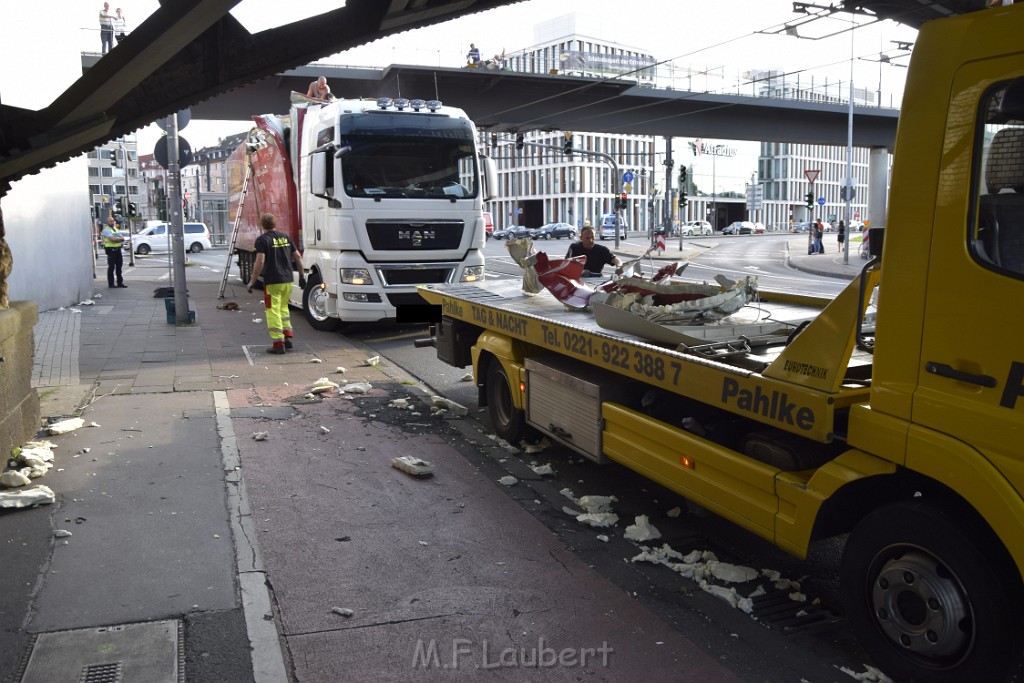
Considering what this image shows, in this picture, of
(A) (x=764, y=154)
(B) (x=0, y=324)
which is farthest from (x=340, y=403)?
(A) (x=764, y=154)

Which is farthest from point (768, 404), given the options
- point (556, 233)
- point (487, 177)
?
point (556, 233)

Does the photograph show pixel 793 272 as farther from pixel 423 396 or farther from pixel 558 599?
pixel 558 599

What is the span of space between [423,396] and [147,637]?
17.9 feet

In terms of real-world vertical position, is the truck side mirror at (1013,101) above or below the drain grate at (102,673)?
above

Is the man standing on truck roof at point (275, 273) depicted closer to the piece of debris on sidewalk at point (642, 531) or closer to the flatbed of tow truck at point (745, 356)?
the flatbed of tow truck at point (745, 356)

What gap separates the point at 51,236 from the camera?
16859mm

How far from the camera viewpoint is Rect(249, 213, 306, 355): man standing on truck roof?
11508 millimetres

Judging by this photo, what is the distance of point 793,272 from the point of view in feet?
115

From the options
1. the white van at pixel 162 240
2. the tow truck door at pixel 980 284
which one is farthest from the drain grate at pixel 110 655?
Result: the white van at pixel 162 240

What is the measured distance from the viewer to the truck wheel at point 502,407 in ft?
23.6

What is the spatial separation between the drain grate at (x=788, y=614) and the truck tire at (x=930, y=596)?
1.48 ft

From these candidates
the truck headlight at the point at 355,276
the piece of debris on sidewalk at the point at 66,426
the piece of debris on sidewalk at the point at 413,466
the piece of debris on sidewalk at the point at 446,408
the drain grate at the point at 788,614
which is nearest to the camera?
the drain grate at the point at 788,614

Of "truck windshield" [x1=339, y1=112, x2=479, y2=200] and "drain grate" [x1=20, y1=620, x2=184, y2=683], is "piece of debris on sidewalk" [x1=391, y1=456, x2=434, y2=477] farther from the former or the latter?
"truck windshield" [x1=339, y1=112, x2=479, y2=200]

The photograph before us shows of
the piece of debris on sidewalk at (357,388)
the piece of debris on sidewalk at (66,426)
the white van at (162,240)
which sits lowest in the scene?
the piece of debris on sidewalk at (357,388)
